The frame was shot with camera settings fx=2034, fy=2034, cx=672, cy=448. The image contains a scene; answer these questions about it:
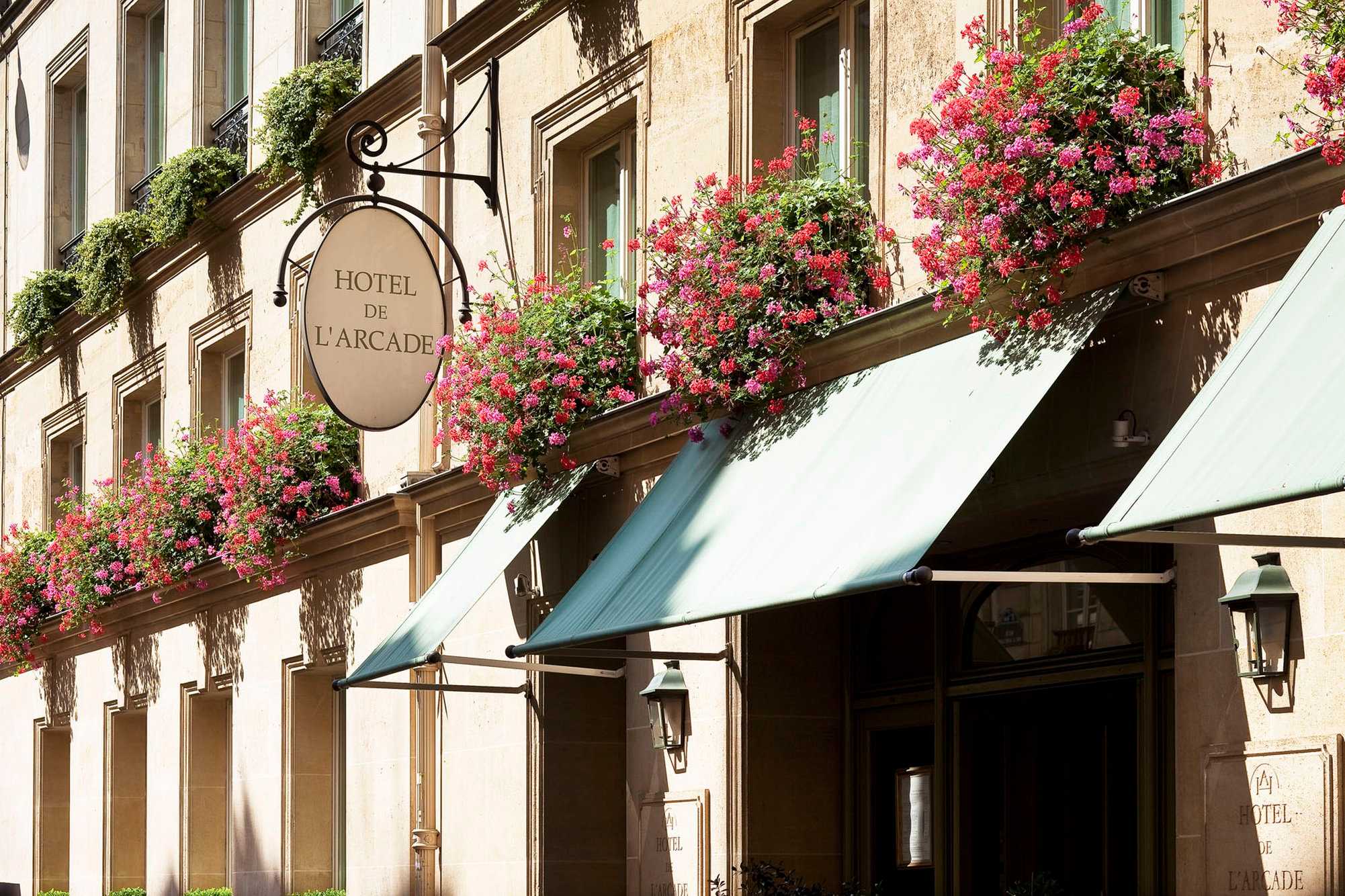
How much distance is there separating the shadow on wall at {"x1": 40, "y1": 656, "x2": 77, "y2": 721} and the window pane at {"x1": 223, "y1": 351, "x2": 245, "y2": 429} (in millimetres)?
5440

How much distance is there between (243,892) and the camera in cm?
1909

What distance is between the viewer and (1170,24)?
9805mm

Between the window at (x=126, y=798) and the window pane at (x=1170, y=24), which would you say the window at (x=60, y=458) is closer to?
the window at (x=126, y=798)

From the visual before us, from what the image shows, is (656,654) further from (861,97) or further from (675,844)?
(861,97)

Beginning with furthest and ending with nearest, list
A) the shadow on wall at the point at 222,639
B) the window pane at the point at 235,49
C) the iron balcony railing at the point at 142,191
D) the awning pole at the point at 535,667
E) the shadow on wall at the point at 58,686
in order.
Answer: the shadow on wall at the point at 58,686
the iron balcony railing at the point at 142,191
the window pane at the point at 235,49
the shadow on wall at the point at 222,639
the awning pole at the point at 535,667

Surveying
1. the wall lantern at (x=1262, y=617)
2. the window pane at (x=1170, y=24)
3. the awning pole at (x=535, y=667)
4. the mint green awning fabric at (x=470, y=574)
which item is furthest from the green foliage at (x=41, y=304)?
the wall lantern at (x=1262, y=617)

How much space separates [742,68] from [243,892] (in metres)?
10.1

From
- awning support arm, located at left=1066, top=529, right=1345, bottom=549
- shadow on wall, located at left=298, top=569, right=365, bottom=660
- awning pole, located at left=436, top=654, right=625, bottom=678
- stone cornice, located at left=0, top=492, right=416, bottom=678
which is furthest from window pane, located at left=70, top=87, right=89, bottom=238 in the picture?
awning support arm, located at left=1066, top=529, right=1345, bottom=549

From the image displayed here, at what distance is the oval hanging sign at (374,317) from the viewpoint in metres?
14.2

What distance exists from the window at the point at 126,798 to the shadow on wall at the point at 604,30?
442 inches

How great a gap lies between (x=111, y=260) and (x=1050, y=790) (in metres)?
15.2

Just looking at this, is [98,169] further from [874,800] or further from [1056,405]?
[1056,405]

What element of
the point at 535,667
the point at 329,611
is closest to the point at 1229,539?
the point at 535,667

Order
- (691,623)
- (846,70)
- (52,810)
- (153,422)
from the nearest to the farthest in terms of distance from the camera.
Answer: (691,623) → (846,70) → (153,422) → (52,810)
